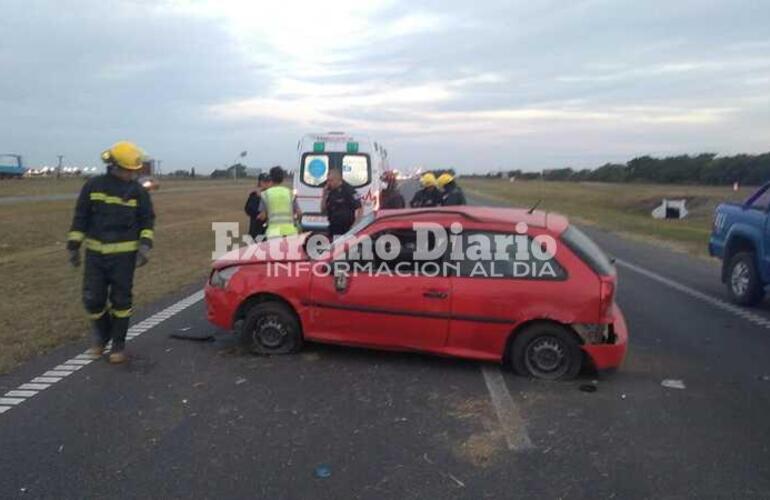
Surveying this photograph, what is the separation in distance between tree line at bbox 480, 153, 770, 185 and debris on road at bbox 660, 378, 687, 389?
53.1 metres

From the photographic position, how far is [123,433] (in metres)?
4.79

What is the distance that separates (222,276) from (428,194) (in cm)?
549

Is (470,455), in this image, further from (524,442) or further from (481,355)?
(481,355)

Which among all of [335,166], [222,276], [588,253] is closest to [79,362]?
[222,276]

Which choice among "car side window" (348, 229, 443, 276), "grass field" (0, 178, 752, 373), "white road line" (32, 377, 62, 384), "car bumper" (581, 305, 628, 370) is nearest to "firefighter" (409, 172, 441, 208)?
"grass field" (0, 178, 752, 373)

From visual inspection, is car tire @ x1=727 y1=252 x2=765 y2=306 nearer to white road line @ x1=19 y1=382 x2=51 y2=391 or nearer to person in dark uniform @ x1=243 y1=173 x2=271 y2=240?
person in dark uniform @ x1=243 y1=173 x2=271 y2=240

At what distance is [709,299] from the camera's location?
410 inches

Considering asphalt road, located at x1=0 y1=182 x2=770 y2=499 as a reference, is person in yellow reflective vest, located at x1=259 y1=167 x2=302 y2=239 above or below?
above

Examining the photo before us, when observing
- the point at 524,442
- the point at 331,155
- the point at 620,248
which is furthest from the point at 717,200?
the point at 524,442

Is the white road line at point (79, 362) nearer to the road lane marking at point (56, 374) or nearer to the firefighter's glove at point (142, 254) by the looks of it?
the road lane marking at point (56, 374)

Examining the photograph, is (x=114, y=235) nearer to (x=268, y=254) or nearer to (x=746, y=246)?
(x=268, y=254)

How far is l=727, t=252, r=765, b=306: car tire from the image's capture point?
979 cm

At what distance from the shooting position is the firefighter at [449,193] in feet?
36.9

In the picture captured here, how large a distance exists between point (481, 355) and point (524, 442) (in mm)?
1588
